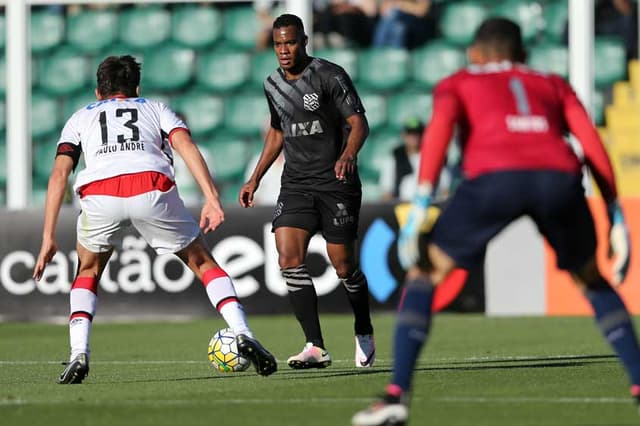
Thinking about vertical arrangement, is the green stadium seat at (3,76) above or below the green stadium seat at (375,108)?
above

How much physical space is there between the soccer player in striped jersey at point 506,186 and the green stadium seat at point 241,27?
13.6 metres

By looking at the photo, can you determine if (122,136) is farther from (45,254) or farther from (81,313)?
(81,313)

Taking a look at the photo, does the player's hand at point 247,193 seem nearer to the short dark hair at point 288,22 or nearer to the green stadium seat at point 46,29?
the short dark hair at point 288,22

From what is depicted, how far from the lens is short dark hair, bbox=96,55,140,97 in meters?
8.92

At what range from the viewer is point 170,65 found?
20234 millimetres

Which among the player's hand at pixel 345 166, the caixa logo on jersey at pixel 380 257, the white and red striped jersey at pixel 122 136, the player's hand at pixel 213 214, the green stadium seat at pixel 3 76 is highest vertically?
the green stadium seat at pixel 3 76

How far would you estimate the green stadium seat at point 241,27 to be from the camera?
2005cm

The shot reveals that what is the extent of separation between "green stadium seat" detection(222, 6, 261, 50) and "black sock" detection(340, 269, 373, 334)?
10.4 meters

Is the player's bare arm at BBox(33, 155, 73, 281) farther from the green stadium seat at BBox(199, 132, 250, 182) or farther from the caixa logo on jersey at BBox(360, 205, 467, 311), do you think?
the green stadium seat at BBox(199, 132, 250, 182)

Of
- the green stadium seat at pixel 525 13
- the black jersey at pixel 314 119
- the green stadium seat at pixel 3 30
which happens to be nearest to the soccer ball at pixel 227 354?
the black jersey at pixel 314 119

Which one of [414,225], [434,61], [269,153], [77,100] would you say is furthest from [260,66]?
[414,225]

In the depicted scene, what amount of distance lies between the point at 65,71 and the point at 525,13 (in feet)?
20.3

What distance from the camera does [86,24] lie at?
20297 mm

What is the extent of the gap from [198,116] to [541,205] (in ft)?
45.2
